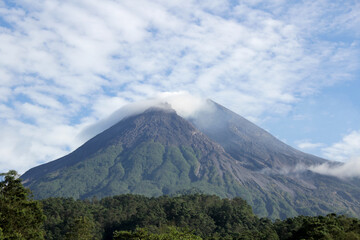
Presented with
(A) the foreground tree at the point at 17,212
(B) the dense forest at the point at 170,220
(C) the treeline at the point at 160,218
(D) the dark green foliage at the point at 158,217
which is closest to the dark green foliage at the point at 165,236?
(A) the foreground tree at the point at 17,212

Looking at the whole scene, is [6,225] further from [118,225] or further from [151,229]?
[118,225]

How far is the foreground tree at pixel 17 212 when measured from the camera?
37.8 m

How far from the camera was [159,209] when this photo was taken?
299ft

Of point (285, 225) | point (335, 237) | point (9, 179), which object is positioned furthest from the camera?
point (285, 225)

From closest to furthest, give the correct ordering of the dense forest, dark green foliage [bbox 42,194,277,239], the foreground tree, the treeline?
1. the foreground tree
2. the dense forest
3. the treeline
4. dark green foliage [bbox 42,194,277,239]

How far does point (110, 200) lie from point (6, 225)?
242 ft

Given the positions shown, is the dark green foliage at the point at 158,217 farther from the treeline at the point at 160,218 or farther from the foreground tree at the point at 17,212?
the foreground tree at the point at 17,212

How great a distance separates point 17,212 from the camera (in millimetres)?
38094

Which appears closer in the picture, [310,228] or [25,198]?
[25,198]

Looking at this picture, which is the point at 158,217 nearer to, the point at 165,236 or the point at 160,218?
the point at 160,218

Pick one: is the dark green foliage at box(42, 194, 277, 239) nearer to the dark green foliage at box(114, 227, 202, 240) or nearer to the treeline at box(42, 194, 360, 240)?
the treeline at box(42, 194, 360, 240)

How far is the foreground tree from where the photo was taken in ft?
124

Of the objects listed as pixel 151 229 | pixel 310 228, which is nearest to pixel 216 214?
pixel 151 229

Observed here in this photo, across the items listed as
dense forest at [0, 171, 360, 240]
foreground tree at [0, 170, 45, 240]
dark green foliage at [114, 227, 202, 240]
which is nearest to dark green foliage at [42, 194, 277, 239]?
dense forest at [0, 171, 360, 240]
